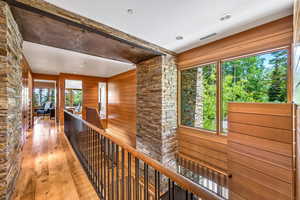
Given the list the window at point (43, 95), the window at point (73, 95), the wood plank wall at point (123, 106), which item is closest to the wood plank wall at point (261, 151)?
the wood plank wall at point (123, 106)

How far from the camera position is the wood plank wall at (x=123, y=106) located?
17.5 ft

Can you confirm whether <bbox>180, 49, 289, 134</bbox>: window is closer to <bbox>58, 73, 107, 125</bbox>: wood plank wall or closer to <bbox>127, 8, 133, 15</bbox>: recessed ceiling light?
<bbox>127, 8, 133, 15</bbox>: recessed ceiling light

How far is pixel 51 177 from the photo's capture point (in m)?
A: 2.21

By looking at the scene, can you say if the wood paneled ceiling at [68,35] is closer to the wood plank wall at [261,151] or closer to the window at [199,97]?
the window at [199,97]

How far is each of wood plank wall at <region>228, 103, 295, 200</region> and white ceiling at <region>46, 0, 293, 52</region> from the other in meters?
1.30

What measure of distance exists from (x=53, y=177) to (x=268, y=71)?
4055 millimetres

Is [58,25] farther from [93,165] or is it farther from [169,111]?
[169,111]

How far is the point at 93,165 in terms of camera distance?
7.14ft

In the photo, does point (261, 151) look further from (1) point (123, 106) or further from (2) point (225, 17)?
(1) point (123, 106)

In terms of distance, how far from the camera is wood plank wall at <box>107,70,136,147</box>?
5.33 metres

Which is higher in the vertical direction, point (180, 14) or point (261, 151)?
point (180, 14)

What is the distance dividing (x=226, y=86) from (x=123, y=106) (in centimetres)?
439

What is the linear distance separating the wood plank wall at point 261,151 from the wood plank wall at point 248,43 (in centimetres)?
101

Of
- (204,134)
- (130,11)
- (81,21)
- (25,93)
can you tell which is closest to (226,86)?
(204,134)
